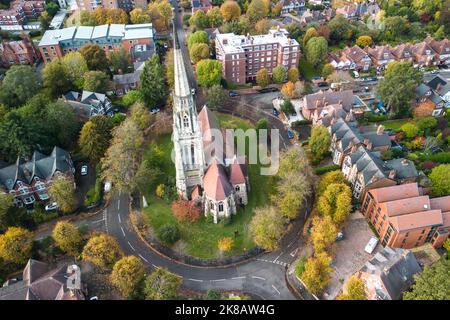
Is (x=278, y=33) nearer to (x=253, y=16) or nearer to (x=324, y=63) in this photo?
(x=324, y=63)

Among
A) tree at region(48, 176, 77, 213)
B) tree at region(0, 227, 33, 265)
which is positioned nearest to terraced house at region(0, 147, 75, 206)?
tree at region(48, 176, 77, 213)

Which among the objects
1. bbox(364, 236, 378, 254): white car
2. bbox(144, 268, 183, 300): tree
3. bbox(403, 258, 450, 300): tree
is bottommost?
bbox(364, 236, 378, 254): white car

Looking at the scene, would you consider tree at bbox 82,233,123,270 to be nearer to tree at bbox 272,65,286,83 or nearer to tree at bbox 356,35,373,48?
tree at bbox 272,65,286,83

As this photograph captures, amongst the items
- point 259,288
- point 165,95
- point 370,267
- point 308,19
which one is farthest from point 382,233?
point 308,19

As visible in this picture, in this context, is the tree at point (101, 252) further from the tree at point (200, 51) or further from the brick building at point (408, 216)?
the tree at point (200, 51)

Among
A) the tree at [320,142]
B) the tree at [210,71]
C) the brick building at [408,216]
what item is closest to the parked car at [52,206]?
the tree at [210,71]

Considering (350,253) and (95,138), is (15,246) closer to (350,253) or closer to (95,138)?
(95,138)

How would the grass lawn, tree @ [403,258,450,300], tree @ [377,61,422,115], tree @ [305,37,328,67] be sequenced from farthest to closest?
tree @ [305,37,328,67], tree @ [377,61,422,115], the grass lawn, tree @ [403,258,450,300]

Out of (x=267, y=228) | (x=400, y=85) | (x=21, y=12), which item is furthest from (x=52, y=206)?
(x=21, y=12)
